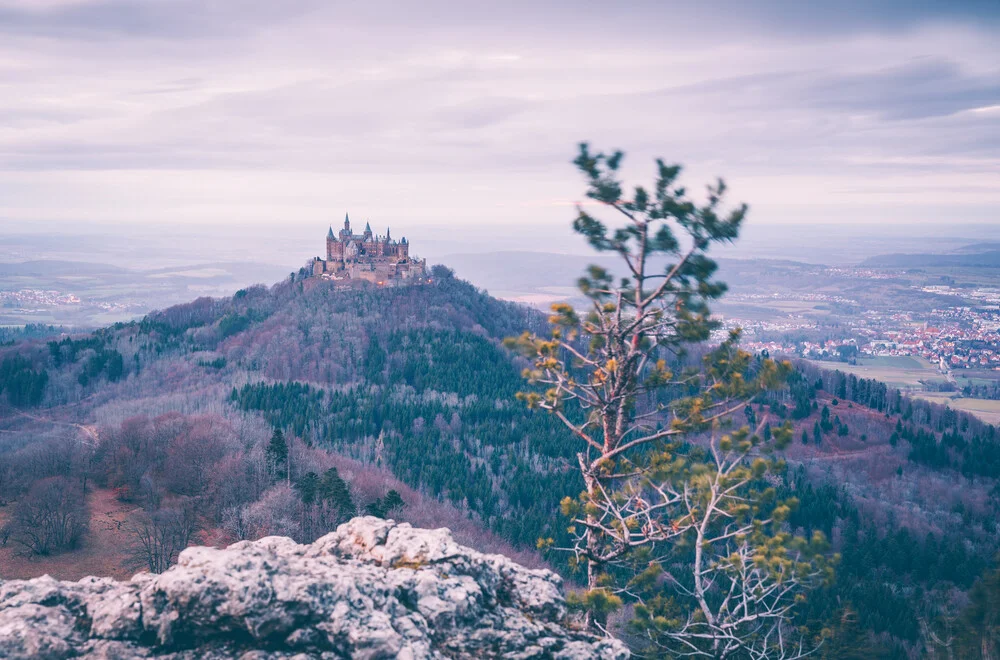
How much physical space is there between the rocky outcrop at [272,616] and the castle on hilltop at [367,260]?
11508 cm

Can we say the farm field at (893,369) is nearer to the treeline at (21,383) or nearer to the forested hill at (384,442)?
the forested hill at (384,442)

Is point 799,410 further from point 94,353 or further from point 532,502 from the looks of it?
point 94,353

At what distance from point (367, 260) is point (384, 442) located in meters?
56.7

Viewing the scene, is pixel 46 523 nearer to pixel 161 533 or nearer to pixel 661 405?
pixel 161 533

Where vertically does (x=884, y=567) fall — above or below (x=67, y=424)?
below

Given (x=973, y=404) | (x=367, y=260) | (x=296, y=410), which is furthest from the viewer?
(x=367, y=260)

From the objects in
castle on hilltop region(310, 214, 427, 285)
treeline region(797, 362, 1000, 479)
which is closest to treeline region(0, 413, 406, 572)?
treeline region(797, 362, 1000, 479)

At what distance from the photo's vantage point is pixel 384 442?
7438 cm

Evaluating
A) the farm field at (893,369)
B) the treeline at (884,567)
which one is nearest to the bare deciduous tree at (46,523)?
the treeline at (884,567)

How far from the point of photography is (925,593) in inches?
1937

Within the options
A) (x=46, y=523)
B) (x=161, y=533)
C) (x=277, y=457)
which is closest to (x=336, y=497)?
(x=161, y=533)

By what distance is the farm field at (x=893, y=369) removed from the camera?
129 meters

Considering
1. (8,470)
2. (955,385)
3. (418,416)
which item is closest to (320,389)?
(418,416)

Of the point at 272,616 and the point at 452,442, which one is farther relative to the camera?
the point at 452,442
